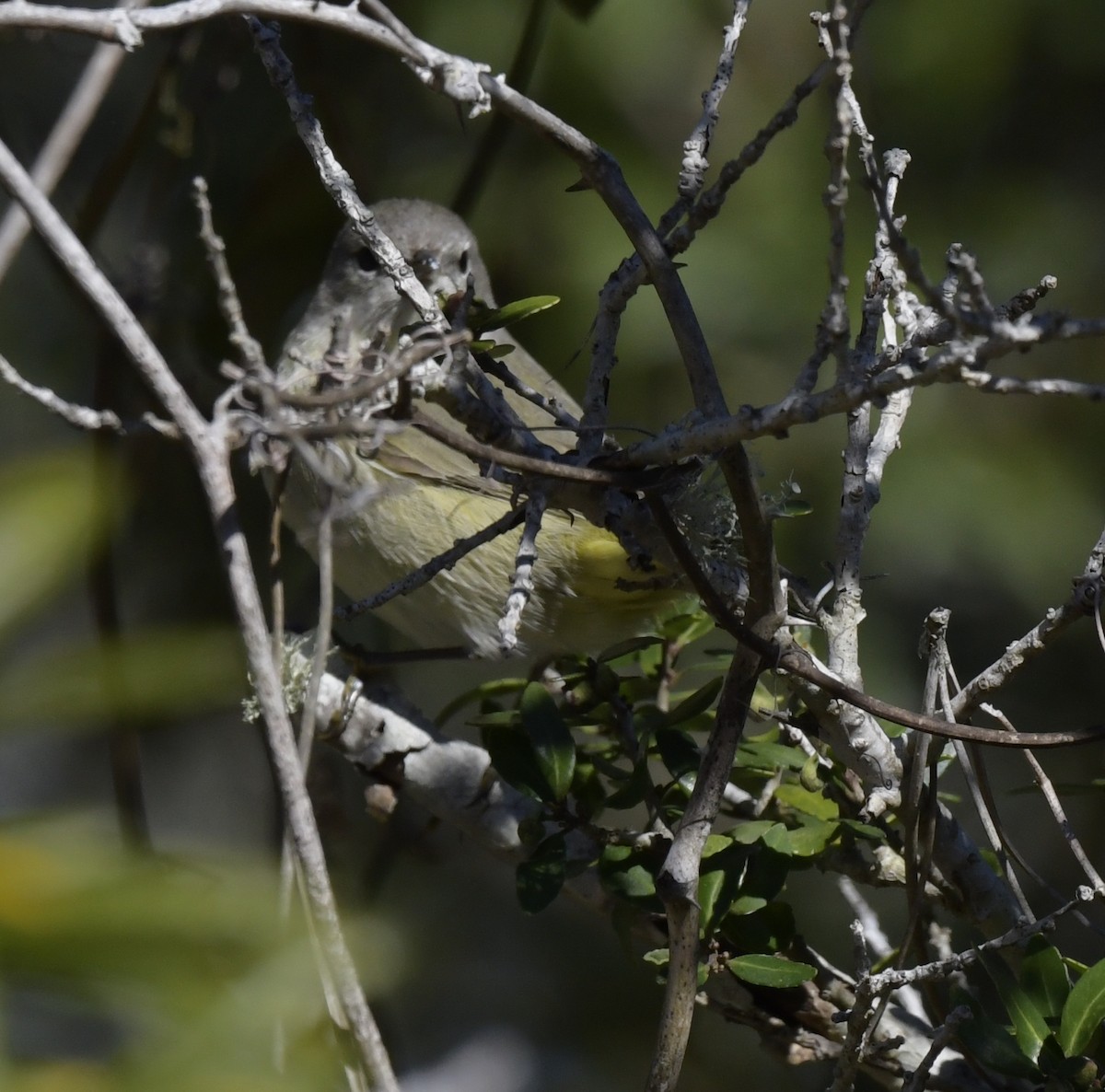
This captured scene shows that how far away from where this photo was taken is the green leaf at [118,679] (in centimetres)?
80

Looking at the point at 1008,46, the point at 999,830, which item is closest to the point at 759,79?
the point at 1008,46

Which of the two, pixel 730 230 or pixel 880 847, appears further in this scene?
pixel 730 230

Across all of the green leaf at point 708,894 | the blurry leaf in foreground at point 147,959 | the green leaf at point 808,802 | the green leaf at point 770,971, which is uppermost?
the green leaf at point 808,802

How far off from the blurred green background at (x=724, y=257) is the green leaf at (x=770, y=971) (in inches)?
59.7

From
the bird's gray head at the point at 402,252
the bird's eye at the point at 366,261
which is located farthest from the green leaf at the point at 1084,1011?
the bird's eye at the point at 366,261

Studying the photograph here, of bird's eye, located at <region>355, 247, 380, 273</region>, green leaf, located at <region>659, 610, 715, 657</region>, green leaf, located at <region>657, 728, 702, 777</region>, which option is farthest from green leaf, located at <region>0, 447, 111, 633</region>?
bird's eye, located at <region>355, 247, 380, 273</region>

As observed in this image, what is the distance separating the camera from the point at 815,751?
1.37 meters

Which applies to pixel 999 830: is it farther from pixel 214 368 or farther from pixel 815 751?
pixel 214 368

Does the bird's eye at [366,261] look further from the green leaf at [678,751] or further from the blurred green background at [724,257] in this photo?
the green leaf at [678,751]

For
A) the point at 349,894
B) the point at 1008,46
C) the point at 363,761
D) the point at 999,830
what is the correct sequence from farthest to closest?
1. the point at 1008,46
2. the point at 349,894
3. the point at 363,761
4. the point at 999,830

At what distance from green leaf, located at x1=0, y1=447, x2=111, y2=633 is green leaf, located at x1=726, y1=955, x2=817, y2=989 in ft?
2.36

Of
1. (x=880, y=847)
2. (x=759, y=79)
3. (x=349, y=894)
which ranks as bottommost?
(x=349, y=894)

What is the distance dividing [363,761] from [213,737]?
198 cm

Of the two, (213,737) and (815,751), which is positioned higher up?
(815,751)
